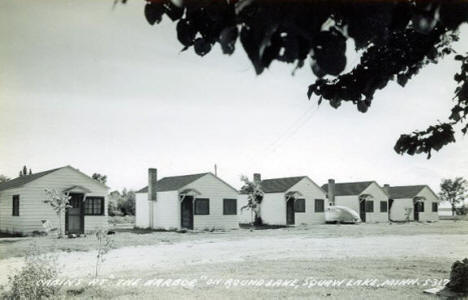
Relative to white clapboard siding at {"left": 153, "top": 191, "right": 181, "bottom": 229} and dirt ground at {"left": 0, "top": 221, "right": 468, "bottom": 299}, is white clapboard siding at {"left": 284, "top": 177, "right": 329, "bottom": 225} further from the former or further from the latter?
dirt ground at {"left": 0, "top": 221, "right": 468, "bottom": 299}

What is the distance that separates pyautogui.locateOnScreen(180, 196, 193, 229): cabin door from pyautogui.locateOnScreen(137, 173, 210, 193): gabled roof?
3.75ft

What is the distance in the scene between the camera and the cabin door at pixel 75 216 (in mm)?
25188

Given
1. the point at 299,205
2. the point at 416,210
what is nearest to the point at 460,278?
the point at 299,205

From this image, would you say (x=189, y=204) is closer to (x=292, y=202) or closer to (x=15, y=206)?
(x=15, y=206)

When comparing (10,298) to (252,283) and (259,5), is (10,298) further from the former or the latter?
(259,5)

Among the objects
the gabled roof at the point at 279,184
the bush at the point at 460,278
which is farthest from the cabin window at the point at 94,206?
the bush at the point at 460,278

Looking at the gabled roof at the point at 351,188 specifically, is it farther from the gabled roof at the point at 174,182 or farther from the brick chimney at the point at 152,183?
the brick chimney at the point at 152,183

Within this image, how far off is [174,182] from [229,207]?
4780 mm

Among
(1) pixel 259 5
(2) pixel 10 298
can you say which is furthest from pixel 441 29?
(2) pixel 10 298

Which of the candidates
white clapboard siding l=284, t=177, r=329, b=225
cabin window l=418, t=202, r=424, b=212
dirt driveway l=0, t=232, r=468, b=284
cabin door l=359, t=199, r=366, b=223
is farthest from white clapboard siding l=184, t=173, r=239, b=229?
cabin window l=418, t=202, r=424, b=212

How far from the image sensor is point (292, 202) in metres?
39.8

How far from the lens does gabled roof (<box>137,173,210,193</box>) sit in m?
31.4

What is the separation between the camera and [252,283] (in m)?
9.20

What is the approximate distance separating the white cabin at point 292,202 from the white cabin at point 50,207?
15.8m
